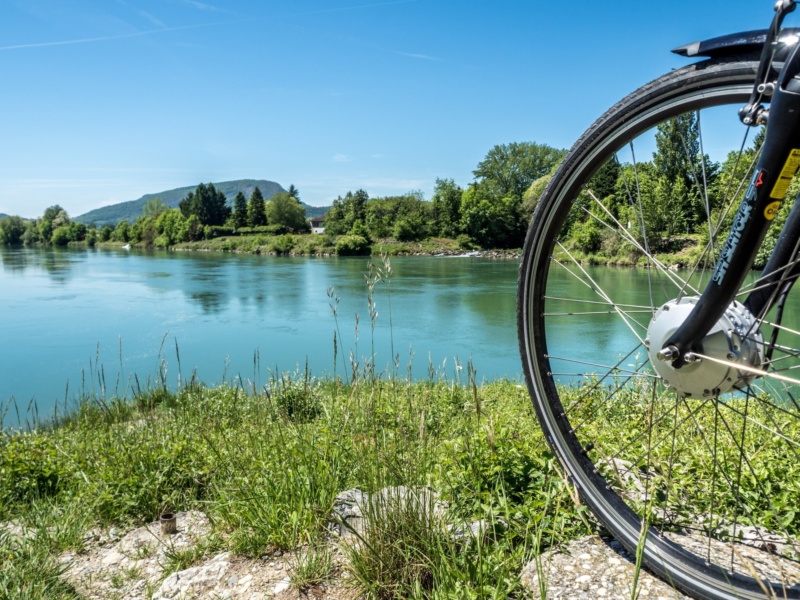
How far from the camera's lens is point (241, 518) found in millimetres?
2090

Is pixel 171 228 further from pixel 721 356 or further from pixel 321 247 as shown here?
pixel 721 356

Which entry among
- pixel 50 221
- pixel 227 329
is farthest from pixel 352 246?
pixel 50 221

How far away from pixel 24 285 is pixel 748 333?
33.8 m

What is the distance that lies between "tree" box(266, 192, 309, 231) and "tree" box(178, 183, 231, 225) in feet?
25.8

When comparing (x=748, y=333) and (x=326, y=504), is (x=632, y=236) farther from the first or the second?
(x=326, y=504)

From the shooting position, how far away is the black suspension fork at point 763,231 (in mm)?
1226

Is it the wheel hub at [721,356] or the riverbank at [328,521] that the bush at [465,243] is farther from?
the wheel hub at [721,356]

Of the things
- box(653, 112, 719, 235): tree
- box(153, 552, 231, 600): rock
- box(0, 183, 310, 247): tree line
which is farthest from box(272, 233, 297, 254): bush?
box(153, 552, 231, 600): rock

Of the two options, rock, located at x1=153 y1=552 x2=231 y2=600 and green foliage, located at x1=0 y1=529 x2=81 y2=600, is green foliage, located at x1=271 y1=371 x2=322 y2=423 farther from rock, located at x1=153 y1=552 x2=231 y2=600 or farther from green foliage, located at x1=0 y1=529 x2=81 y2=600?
green foliage, located at x1=0 y1=529 x2=81 y2=600

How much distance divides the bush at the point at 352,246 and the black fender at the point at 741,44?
5241 centimetres

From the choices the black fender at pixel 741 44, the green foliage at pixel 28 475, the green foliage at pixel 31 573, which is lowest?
the green foliage at pixel 28 475

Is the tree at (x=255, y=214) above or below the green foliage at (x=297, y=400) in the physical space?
above

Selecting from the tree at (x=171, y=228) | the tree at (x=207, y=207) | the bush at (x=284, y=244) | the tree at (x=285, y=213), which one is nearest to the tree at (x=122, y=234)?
the tree at (x=171, y=228)

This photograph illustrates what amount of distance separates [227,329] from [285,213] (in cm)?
6828
